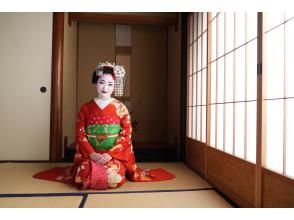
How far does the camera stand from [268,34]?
5.42 ft

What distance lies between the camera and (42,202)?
1930 millimetres

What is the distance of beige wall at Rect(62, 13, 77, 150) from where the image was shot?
12.7ft

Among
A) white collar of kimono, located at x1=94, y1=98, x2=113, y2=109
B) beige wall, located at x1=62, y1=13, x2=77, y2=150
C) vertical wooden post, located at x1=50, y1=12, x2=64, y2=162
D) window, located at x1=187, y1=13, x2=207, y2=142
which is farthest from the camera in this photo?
beige wall, located at x1=62, y1=13, x2=77, y2=150

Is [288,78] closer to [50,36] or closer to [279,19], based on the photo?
[279,19]

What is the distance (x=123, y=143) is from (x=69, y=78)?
6.72 feet

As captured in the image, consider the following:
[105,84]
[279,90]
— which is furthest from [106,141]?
[279,90]

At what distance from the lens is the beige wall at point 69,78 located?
3.87 m

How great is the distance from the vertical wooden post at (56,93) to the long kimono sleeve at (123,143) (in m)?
1.24

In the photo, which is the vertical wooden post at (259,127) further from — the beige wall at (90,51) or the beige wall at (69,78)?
the beige wall at (90,51)

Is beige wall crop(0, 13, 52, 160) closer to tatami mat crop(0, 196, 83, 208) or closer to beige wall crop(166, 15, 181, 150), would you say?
tatami mat crop(0, 196, 83, 208)

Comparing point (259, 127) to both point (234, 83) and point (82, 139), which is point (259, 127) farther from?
point (82, 139)

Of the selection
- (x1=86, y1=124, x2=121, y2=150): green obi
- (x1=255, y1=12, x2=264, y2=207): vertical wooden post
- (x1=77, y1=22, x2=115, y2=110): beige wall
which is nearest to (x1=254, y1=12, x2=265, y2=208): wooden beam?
(x1=255, y1=12, x2=264, y2=207): vertical wooden post

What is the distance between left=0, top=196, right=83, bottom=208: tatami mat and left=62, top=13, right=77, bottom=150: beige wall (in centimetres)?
183

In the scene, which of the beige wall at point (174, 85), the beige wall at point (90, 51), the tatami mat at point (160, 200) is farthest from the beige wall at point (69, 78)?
the tatami mat at point (160, 200)
